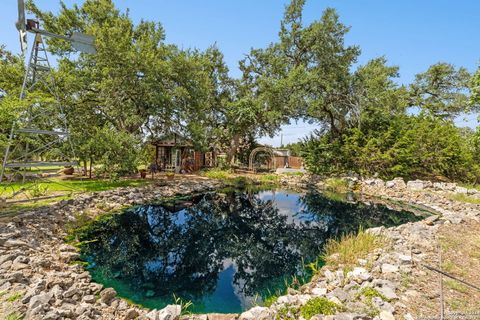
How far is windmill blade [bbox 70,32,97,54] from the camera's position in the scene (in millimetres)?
7864

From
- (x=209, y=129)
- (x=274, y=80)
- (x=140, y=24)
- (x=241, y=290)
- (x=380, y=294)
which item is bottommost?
(x=241, y=290)

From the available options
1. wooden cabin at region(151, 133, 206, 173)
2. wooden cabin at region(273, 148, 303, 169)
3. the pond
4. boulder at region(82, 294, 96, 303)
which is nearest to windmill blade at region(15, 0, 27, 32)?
the pond

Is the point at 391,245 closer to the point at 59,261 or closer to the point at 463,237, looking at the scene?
the point at 463,237

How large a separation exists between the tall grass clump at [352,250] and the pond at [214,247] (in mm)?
533

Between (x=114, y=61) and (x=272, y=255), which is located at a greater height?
(x=114, y=61)

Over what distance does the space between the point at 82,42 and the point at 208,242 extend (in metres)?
7.64

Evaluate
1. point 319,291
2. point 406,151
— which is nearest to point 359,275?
point 319,291

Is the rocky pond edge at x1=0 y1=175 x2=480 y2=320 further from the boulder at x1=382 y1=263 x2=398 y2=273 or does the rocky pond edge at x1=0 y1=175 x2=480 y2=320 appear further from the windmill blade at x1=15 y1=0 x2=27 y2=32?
the windmill blade at x1=15 y1=0 x2=27 y2=32

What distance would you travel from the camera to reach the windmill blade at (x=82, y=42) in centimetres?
786

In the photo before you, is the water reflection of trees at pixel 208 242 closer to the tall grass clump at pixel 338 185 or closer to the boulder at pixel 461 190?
the tall grass clump at pixel 338 185

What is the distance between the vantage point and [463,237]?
20.9ft

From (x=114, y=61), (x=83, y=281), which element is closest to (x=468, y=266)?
(x=83, y=281)

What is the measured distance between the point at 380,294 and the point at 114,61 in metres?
13.8

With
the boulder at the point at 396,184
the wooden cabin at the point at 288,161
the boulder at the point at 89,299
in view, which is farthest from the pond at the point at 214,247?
the wooden cabin at the point at 288,161
